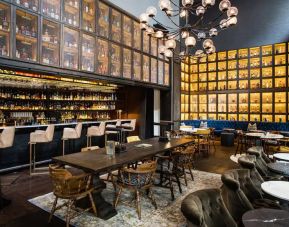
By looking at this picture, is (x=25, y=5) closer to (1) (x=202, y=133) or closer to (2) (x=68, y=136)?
(2) (x=68, y=136)

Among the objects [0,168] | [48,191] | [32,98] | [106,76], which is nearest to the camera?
[48,191]

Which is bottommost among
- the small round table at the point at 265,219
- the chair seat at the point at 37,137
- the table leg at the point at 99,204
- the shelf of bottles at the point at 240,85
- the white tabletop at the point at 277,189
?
the table leg at the point at 99,204

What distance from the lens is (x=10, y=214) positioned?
9.93 feet

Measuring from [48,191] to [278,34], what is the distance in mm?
9847

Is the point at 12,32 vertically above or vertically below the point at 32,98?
above

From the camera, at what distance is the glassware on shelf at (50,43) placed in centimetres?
463

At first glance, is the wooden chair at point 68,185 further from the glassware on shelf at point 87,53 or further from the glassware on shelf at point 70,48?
the glassware on shelf at point 87,53

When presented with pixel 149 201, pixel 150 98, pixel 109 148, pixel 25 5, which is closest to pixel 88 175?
pixel 109 148

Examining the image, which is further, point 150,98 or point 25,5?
point 150,98

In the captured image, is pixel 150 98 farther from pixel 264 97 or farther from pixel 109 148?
pixel 109 148

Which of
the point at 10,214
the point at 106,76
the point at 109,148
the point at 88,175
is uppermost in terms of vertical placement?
the point at 106,76

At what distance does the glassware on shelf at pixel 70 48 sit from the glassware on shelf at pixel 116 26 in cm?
133

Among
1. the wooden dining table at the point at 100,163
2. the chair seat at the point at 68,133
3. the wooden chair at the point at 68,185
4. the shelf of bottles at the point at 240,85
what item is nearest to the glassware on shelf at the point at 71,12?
the chair seat at the point at 68,133

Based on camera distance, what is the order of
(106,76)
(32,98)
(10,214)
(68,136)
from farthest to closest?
(32,98) → (106,76) → (68,136) → (10,214)
